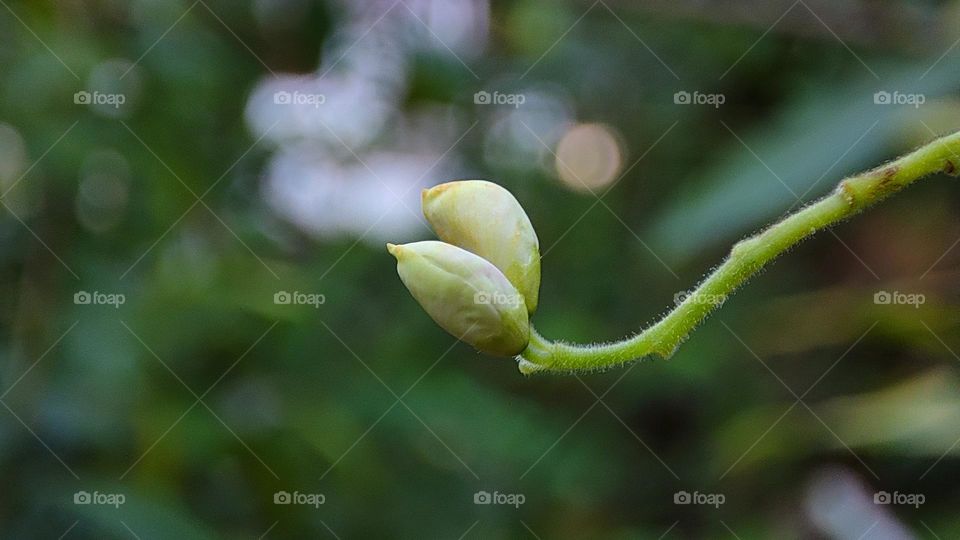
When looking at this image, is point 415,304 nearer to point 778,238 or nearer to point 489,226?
point 489,226

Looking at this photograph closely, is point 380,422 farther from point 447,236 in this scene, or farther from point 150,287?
point 447,236

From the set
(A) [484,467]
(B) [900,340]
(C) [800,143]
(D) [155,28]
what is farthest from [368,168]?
(B) [900,340]

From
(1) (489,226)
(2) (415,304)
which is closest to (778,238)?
(1) (489,226)

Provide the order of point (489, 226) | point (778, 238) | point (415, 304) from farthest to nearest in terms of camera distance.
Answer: point (415, 304)
point (489, 226)
point (778, 238)

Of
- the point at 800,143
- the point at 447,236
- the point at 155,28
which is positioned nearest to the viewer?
the point at 447,236

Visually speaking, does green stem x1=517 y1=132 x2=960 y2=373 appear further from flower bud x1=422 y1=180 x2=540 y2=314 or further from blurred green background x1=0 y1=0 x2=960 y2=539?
blurred green background x1=0 y1=0 x2=960 y2=539

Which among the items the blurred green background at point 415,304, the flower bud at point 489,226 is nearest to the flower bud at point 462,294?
the flower bud at point 489,226

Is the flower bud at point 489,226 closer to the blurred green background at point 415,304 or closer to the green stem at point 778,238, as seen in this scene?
the green stem at point 778,238
